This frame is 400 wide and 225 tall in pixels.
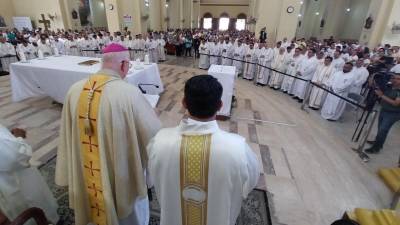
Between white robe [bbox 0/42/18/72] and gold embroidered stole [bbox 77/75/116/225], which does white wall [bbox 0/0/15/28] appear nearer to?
white robe [bbox 0/42/18/72]

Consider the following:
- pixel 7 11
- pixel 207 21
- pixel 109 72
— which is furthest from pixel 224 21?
pixel 109 72

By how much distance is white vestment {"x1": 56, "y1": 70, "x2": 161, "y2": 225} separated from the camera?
5.86ft

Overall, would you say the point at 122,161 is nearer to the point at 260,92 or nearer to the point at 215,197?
the point at 215,197

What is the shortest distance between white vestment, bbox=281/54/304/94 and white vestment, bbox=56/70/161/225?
7.28m

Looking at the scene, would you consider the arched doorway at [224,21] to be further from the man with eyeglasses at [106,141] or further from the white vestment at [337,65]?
the man with eyeglasses at [106,141]

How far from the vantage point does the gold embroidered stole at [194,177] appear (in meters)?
1.29

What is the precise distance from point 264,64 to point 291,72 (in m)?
1.50

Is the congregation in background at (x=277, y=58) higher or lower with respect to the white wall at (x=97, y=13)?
lower

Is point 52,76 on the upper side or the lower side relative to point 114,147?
lower

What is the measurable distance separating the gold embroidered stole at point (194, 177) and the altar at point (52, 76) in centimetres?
391

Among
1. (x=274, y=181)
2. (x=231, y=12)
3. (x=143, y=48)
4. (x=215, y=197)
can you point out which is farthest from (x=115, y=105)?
(x=231, y=12)

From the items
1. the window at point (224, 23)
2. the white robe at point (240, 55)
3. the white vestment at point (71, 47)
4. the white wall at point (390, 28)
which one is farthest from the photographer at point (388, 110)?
the window at point (224, 23)

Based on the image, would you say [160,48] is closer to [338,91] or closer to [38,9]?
[338,91]

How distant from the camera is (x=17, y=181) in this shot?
2064mm
